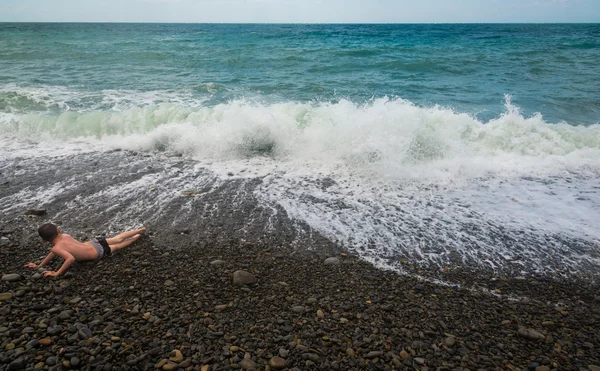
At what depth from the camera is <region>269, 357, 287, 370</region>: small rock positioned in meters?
2.85

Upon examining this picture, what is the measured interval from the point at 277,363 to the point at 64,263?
9.03 feet

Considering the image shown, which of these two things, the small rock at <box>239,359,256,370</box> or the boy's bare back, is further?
the boy's bare back

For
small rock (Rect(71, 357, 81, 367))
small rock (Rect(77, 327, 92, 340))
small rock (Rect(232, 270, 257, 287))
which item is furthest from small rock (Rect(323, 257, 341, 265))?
small rock (Rect(71, 357, 81, 367))

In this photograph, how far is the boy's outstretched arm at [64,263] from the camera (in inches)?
153

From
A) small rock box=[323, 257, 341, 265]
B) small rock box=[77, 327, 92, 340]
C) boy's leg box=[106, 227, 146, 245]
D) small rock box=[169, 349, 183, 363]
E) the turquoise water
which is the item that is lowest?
small rock box=[169, 349, 183, 363]

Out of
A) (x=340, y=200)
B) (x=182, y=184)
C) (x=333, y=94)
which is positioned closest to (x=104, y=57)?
(x=333, y=94)

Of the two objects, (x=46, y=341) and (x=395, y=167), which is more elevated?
(x=395, y=167)

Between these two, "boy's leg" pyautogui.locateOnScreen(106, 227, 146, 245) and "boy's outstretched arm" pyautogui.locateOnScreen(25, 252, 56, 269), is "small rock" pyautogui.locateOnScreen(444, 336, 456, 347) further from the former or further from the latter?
"boy's outstretched arm" pyautogui.locateOnScreen(25, 252, 56, 269)

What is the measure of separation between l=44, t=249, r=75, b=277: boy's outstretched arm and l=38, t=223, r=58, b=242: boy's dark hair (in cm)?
24

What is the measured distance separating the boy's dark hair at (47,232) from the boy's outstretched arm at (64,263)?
24 cm

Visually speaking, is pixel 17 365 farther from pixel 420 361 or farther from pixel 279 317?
pixel 420 361

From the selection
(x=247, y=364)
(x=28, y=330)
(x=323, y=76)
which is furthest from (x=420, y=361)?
(x=323, y=76)

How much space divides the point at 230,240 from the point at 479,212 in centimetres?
394

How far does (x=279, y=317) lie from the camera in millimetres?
3391
